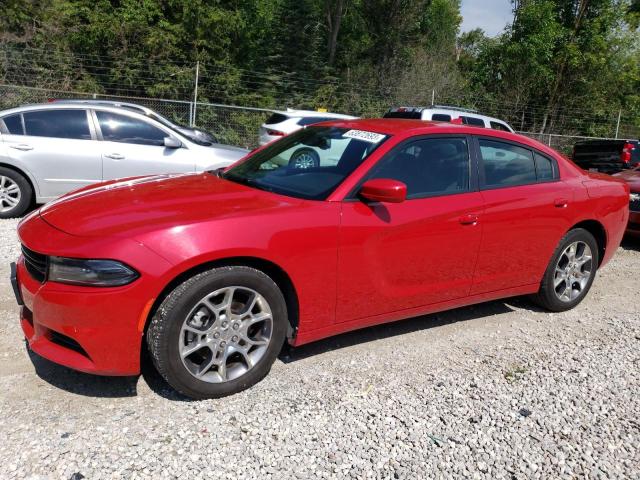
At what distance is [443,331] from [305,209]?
1.71 m

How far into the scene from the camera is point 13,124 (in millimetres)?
7066

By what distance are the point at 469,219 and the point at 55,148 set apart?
5.51m

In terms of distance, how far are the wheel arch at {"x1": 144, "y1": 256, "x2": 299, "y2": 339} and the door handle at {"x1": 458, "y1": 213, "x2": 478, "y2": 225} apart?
4.40 ft

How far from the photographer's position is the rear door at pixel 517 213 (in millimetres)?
4051

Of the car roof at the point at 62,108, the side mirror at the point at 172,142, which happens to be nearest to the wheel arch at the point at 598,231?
the side mirror at the point at 172,142

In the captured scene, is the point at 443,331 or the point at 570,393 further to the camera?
the point at 443,331

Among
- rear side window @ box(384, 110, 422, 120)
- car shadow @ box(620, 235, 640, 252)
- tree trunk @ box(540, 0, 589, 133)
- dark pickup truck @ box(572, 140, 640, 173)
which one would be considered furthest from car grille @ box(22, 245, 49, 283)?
tree trunk @ box(540, 0, 589, 133)

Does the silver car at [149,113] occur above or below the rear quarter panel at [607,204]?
above

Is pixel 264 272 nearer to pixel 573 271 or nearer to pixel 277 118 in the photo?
pixel 573 271

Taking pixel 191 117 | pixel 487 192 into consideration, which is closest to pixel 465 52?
pixel 191 117

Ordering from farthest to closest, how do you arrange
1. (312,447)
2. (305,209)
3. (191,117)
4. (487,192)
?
(191,117) → (487,192) → (305,209) → (312,447)

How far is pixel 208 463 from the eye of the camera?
102 inches

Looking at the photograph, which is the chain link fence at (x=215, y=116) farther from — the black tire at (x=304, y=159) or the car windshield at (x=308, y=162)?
the black tire at (x=304, y=159)

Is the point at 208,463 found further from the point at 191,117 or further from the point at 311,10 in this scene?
the point at 311,10
